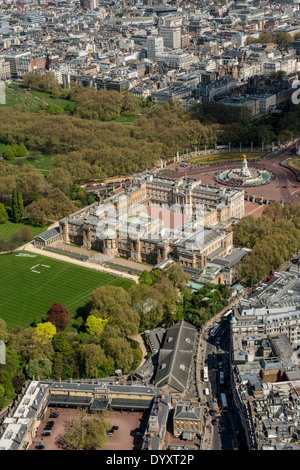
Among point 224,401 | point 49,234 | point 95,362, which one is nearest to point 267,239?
point 224,401

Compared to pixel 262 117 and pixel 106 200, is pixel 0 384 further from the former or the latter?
pixel 262 117

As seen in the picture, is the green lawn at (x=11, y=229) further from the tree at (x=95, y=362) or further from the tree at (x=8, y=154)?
the tree at (x=95, y=362)

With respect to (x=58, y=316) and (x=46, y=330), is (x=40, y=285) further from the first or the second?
(x=46, y=330)

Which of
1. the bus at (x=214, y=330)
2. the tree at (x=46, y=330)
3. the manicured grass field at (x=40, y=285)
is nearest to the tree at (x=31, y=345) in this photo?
the tree at (x=46, y=330)

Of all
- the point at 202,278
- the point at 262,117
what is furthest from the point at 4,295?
the point at 262,117

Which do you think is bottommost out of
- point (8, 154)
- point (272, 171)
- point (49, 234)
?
point (272, 171)

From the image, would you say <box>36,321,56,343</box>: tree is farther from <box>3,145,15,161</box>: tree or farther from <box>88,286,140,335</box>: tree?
<box>3,145,15,161</box>: tree
